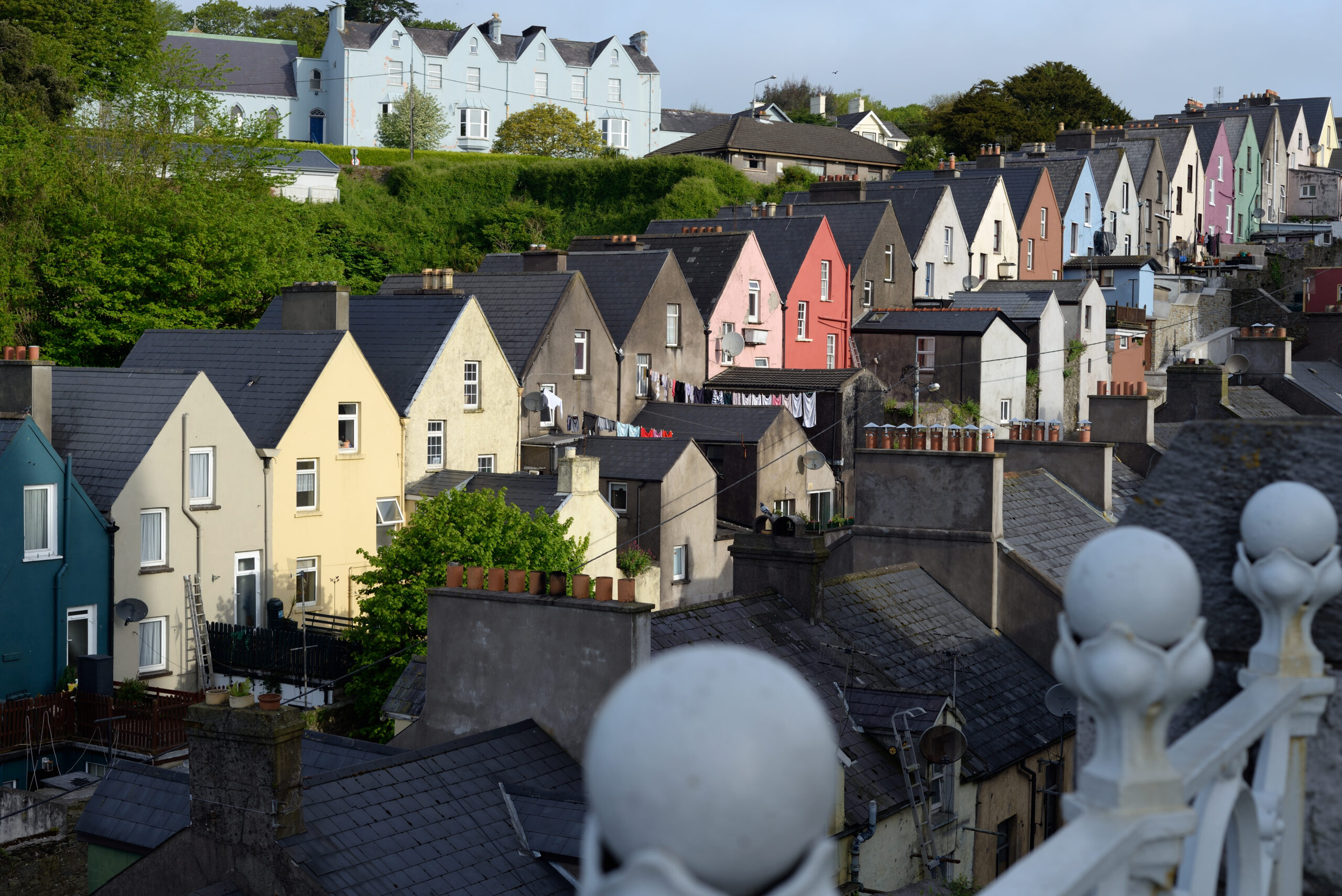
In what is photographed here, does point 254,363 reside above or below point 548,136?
below

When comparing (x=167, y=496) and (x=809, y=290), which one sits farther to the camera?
(x=809, y=290)

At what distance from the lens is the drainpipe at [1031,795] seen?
1744 cm

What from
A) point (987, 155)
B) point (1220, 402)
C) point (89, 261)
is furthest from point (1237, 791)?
point (987, 155)

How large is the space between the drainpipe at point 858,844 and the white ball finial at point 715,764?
12619mm

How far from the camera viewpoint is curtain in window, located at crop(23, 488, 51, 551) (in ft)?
93.2

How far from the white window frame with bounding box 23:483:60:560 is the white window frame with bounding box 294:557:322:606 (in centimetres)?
666

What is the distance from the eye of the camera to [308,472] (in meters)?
34.9

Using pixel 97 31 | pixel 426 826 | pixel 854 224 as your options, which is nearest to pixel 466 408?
pixel 854 224

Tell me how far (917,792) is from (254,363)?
85.4ft

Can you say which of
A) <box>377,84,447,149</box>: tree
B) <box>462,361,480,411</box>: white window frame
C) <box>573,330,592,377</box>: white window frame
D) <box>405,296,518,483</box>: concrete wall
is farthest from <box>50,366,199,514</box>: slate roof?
<box>377,84,447,149</box>: tree

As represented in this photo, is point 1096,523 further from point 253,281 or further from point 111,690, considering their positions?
point 253,281

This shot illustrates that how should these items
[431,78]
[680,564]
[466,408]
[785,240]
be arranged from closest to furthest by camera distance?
[680,564], [466,408], [785,240], [431,78]

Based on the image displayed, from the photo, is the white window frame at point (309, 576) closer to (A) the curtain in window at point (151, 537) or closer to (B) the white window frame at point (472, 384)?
(A) the curtain in window at point (151, 537)

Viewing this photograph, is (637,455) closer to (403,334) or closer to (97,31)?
(403,334)
